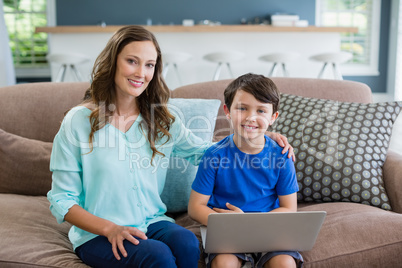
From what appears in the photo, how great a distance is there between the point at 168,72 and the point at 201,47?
0.54m

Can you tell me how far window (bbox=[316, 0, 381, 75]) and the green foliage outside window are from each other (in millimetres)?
4551

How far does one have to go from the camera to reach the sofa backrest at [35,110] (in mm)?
2045

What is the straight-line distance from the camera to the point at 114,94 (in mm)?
1582

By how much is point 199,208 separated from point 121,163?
30 cm

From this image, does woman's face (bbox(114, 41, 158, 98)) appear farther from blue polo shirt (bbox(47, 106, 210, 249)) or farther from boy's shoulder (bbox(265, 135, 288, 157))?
boy's shoulder (bbox(265, 135, 288, 157))

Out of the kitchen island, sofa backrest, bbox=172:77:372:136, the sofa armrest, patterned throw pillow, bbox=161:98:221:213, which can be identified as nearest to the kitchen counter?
the kitchen island

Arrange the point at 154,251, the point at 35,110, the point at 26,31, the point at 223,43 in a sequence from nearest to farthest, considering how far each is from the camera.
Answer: the point at 154,251 < the point at 35,110 < the point at 223,43 < the point at 26,31

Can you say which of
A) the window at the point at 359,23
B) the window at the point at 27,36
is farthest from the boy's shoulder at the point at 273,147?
the window at the point at 27,36

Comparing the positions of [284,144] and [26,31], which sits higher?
[26,31]

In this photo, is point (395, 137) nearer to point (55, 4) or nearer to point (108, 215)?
point (108, 215)

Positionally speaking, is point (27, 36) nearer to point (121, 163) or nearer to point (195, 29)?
point (195, 29)

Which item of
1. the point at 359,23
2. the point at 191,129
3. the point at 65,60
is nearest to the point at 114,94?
the point at 191,129

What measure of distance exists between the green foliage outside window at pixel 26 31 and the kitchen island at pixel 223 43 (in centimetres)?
192

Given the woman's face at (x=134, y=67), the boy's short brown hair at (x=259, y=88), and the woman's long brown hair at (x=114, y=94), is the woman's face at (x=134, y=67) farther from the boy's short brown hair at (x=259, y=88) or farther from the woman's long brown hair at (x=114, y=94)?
the boy's short brown hair at (x=259, y=88)
